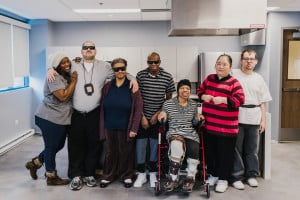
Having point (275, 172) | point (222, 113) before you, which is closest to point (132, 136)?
point (222, 113)

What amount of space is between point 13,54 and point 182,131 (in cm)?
384

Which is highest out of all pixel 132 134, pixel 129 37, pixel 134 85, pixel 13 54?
pixel 129 37

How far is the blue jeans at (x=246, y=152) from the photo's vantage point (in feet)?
12.4

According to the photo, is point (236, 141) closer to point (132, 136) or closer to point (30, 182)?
point (132, 136)

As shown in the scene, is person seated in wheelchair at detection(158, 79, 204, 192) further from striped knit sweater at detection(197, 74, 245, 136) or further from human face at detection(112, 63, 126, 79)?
human face at detection(112, 63, 126, 79)

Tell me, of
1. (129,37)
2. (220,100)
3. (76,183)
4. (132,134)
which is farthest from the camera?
(129,37)

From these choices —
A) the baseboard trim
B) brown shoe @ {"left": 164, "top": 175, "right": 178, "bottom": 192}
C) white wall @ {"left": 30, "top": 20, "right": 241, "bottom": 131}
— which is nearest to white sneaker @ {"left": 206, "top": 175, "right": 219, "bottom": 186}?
brown shoe @ {"left": 164, "top": 175, "right": 178, "bottom": 192}

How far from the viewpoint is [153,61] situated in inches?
145

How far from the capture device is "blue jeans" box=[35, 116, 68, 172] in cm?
376

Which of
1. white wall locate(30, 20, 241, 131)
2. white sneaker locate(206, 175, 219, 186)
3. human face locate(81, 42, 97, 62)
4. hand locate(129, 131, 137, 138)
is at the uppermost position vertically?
white wall locate(30, 20, 241, 131)

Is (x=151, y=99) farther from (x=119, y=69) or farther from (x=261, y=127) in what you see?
(x=261, y=127)

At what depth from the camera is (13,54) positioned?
610cm

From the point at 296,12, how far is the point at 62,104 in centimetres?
424

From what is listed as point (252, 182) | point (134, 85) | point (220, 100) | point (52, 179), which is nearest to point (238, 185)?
point (252, 182)
